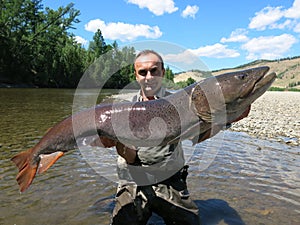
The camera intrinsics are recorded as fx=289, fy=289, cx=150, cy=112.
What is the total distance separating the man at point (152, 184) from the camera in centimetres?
368

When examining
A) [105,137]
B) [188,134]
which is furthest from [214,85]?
[105,137]

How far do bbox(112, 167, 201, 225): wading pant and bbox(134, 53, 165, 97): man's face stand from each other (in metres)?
1.21

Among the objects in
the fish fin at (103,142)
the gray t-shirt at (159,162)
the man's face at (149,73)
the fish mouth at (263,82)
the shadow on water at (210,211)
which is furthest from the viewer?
A: the shadow on water at (210,211)

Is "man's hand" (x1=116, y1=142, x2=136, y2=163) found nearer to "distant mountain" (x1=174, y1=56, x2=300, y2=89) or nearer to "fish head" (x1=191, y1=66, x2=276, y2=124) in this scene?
"fish head" (x1=191, y1=66, x2=276, y2=124)

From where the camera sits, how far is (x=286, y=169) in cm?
625

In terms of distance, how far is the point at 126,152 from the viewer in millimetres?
3395

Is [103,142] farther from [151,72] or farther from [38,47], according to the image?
[38,47]

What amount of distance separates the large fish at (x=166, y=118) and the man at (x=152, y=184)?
0.61 m

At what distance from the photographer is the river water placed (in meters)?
4.31

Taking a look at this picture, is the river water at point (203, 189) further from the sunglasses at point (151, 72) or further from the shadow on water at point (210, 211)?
the sunglasses at point (151, 72)

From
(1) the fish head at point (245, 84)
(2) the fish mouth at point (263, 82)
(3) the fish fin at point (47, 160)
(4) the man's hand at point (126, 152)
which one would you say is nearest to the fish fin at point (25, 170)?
(3) the fish fin at point (47, 160)

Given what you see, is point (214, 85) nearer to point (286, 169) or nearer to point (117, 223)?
point (117, 223)

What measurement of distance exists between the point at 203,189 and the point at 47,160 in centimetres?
314

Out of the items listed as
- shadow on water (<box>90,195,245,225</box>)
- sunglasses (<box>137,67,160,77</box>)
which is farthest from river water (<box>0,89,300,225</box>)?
sunglasses (<box>137,67,160,77</box>)
